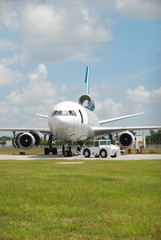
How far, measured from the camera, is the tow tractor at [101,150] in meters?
25.4

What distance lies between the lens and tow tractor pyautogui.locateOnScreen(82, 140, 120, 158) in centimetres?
2536

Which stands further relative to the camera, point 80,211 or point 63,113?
point 63,113

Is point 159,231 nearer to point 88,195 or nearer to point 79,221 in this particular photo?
point 79,221

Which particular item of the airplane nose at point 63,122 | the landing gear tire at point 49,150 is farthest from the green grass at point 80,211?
the landing gear tire at point 49,150

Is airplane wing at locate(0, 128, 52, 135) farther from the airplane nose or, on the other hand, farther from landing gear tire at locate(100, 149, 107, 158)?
landing gear tire at locate(100, 149, 107, 158)

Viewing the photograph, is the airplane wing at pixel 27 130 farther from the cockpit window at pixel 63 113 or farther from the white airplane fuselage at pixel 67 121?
the cockpit window at pixel 63 113

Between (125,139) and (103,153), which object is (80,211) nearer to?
(103,153)

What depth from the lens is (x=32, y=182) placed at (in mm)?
9570

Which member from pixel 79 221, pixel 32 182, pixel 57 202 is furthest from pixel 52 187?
pixel 79 221

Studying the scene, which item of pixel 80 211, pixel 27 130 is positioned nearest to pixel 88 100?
pixel 27 130

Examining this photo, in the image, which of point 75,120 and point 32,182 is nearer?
point 32,182

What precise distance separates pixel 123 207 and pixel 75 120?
67.0ft

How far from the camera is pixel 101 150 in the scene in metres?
25.6

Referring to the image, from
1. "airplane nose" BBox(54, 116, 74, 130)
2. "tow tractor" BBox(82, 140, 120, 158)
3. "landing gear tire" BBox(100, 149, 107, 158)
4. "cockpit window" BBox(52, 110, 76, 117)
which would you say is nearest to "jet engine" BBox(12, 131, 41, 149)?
"cockpit window" BBox(52, 110, 76, 117)
